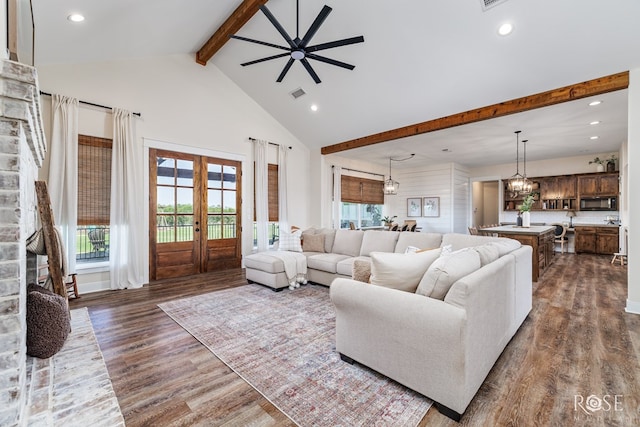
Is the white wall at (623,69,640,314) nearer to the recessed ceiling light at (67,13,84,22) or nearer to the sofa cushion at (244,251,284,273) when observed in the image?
the sofa cushion at (244,251,284,273)

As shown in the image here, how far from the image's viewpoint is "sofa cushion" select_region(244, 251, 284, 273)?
13.5ft

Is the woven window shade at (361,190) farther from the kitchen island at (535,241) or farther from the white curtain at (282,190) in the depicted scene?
the kitchen island at (535,241)

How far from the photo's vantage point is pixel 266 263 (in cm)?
419

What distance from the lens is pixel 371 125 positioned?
5.86 metres

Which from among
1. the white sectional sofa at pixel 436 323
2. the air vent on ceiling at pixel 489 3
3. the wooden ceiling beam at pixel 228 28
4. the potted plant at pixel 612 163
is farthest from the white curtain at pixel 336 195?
the potted plant at pixel 612 163

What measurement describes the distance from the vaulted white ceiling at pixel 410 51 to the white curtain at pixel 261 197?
1.06 m

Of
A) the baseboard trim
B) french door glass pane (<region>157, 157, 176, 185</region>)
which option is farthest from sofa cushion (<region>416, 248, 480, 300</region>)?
french door glass pane (<region>157, 157, 176, 185</region>)

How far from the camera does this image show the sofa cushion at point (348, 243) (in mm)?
4695

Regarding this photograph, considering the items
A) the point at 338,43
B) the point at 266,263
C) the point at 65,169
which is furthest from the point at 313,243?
the point at 65,169

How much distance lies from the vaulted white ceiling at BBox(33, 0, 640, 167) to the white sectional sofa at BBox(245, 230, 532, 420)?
8.48ft

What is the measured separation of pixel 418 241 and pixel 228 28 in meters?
4.21

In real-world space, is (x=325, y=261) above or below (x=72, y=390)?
above

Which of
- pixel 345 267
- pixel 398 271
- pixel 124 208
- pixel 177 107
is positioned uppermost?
pixel 177 107

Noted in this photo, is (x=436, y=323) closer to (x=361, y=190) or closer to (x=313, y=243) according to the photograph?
(x=313, y=243)
